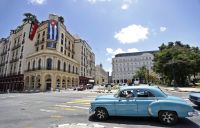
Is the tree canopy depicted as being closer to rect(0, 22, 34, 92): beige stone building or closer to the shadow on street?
the shadow on street

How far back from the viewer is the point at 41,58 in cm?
4503

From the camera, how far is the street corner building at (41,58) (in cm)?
4506

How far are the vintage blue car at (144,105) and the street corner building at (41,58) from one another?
38.7m

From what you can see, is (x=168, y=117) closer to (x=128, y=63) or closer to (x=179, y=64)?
(x=179, y=64)

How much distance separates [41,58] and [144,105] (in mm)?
41932

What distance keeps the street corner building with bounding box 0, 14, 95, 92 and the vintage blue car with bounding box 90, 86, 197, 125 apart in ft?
127

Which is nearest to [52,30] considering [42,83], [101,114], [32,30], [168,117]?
[32,30]

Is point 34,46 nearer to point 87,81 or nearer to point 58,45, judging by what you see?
point 58,45

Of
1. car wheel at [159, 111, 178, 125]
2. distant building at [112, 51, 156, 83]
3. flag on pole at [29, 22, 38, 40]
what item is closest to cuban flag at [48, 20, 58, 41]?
flag on pole at [29, 22, 38, 40]

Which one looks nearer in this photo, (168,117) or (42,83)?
(168,117)

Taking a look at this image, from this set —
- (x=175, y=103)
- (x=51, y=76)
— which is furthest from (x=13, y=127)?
(x=51, y=76)

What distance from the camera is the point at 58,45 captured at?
50719 mm

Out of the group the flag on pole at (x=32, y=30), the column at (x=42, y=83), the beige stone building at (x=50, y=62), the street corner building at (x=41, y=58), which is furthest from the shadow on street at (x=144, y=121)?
the flag on pole at (x=32, y=30)

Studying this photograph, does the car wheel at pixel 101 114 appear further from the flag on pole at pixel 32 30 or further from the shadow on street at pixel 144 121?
the flag on pole at pixel 32 30
